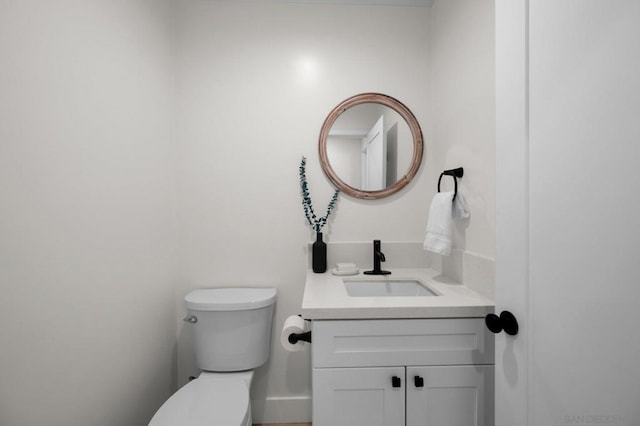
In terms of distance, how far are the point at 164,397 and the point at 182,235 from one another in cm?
86

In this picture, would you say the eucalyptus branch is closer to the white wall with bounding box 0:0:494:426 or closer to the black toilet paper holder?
the white wall with bounding box 0:0:494:426

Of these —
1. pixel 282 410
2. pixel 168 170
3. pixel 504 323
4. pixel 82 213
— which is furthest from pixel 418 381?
pixel 168 170

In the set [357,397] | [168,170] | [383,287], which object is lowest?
[357,397]

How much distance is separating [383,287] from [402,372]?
0.50m

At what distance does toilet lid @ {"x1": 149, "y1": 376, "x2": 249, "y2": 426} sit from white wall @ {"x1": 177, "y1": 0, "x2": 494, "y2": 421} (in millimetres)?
417

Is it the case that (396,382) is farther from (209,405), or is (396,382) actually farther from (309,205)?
(309,205)

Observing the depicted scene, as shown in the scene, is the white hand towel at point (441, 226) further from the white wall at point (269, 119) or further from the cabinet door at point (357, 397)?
the cabinet door at point (357, 397)

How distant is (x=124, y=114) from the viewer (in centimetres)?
123

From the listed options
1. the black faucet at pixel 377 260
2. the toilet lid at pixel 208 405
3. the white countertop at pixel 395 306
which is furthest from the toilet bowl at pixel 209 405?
the black faucet at pixel 377 260

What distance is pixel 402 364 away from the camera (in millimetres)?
1002

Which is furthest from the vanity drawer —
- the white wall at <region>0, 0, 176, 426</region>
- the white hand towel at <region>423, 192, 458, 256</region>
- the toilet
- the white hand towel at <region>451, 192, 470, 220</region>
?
the white wall at <region>0, 0, 176, 426</region>

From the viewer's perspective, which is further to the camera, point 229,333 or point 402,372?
point 229,333

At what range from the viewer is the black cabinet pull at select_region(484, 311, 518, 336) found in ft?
2.34

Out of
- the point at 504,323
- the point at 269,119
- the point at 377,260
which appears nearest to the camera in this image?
the point at 504,323
